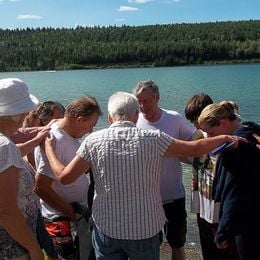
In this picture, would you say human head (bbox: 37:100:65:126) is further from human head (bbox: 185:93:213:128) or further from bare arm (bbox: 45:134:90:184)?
human head (bbox: 185:93:213:128)

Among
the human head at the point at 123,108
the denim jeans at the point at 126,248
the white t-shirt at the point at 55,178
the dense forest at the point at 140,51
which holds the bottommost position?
the dense forest at the point at 140,51

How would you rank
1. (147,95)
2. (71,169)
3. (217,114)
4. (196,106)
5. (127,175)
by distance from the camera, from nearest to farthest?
(127,175)
(71,169)
(217,114)
(196,106)
(147,95)

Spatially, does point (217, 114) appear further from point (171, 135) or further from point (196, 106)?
point (171, 135)

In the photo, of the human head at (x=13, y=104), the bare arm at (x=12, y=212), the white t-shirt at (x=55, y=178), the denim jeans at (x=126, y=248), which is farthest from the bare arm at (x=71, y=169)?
the bare arm at (x=12, y=212)

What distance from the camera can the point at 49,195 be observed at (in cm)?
380

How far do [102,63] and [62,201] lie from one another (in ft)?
362

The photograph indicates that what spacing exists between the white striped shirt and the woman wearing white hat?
0.47 meters

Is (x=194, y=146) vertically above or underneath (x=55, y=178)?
above

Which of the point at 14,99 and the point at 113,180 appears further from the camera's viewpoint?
the point at 113,180

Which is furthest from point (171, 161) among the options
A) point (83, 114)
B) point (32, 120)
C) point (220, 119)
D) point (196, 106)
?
point (32, 120)

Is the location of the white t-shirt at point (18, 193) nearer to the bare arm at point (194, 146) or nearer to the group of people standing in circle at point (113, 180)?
the group of people standing in circle at point (113, 180)

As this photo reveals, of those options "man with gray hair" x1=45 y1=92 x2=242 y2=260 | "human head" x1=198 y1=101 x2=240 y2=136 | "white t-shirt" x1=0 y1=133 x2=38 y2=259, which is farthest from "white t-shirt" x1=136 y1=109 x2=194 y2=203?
"white t-shirt" x1=0 y1=133 x2=38 y2=259

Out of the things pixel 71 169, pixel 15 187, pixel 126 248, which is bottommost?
pixel 126 248

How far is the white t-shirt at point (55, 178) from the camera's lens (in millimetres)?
3773
